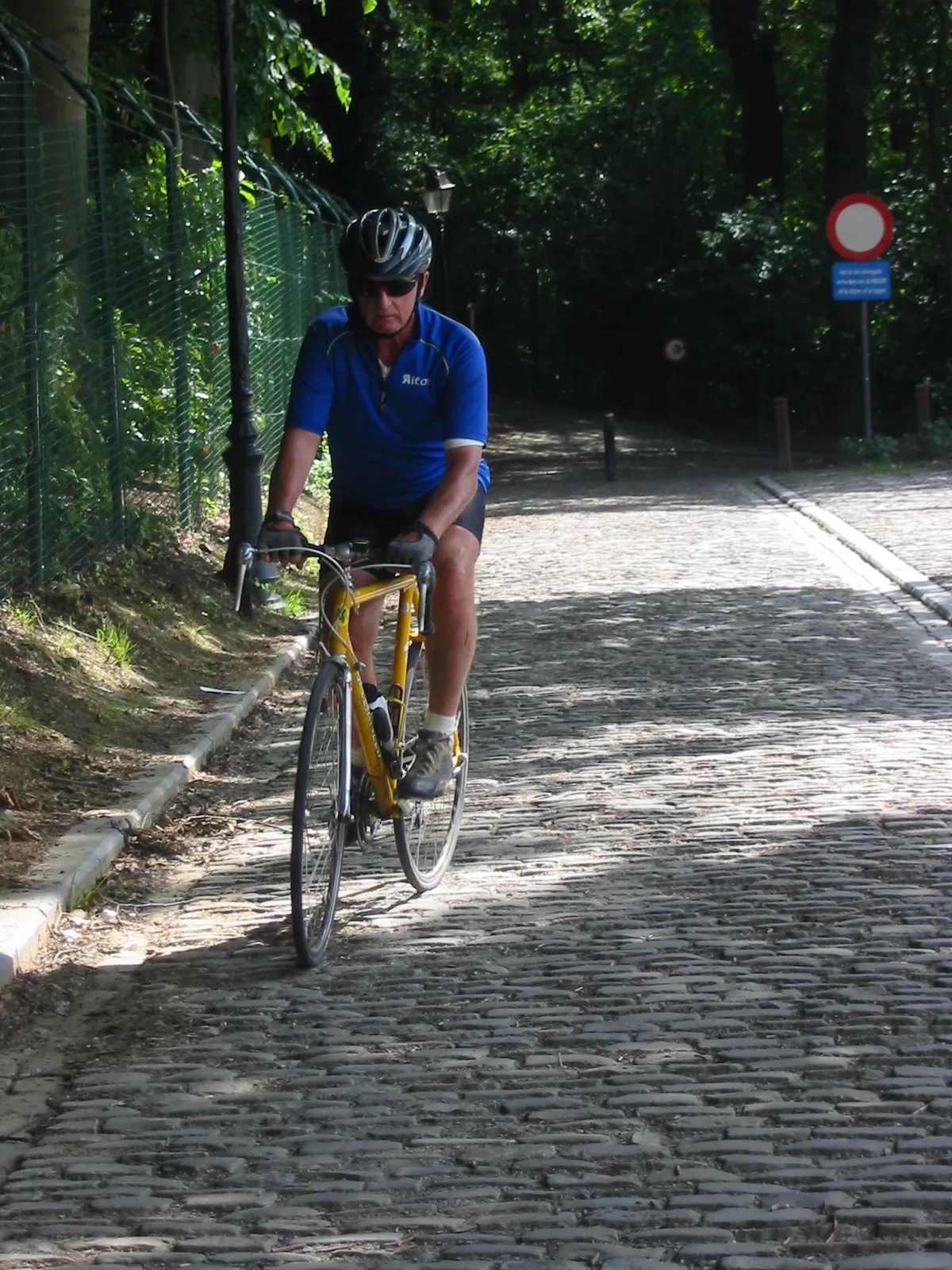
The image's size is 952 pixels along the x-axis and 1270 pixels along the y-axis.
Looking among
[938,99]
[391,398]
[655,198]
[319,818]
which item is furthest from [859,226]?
[319,818]

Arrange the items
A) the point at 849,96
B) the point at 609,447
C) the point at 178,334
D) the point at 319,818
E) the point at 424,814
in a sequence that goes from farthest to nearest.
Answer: the point at 849,96
the point at 609,447
the point at 178,334
the point at 424,814
the point at 319,818

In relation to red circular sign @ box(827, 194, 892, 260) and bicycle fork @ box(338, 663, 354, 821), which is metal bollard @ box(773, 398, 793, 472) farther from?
bicycle fork @ box(338, 663, 354, 821)

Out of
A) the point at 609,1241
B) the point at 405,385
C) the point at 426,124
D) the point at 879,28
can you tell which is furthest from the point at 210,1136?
the point at 426,124

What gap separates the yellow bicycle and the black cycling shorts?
Answer: 174mm

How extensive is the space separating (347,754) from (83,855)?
1347 millimetres

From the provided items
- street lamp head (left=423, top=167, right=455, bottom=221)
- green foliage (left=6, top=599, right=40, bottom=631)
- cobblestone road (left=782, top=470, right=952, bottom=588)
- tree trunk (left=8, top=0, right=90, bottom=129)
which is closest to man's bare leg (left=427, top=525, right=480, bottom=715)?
green foliage (left=6, top=599, right=40, bottom=631)

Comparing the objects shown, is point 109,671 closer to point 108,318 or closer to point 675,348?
point 108,318

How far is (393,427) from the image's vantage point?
5.98m

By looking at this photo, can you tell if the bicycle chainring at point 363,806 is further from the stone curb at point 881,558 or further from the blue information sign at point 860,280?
the blue information sign at point 860,280

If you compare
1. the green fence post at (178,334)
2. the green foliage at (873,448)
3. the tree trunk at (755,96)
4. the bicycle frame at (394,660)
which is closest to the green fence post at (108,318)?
the green fence post at (178,334)

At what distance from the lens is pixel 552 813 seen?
24.8 feet

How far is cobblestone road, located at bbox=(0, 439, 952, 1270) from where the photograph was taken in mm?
3869

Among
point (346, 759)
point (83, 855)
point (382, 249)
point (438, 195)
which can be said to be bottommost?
point (83, 855)

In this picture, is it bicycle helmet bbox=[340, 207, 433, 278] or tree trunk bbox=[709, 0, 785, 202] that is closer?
bicycle helmet bbox=[340, 207, 433, 278]
